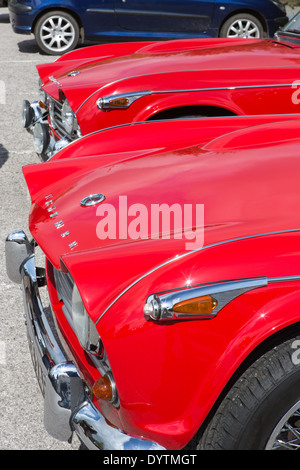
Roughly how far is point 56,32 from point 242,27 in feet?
9.32

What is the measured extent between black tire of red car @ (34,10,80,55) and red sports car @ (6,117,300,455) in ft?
24.8

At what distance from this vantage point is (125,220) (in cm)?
223

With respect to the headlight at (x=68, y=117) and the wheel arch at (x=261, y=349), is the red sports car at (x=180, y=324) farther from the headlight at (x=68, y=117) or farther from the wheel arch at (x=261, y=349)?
the headlight at (x=68, y=117)

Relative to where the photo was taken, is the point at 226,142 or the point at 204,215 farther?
the point at 226,142

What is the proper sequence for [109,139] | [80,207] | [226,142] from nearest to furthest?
1. [80,207]
2. [226,142]
3. [109,139]

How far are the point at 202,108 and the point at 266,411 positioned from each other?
2.64 m

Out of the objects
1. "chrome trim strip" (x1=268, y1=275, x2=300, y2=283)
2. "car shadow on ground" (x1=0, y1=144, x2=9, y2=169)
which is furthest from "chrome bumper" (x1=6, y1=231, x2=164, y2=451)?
"car shadow on ground" (x1=0, y1=144, x2=9, y2=169)

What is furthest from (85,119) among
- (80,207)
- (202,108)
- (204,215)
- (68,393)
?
(68,393)

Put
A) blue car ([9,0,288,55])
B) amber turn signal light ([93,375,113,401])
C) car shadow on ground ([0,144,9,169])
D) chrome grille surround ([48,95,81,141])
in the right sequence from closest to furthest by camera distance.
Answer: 1. amber turn signal light ([93,375,113,401])
2. chrome grille surround ([48,95,81,141])
3. car shadow on ground ([0,144,9,169])
4. blue car ([9,0,288,55])

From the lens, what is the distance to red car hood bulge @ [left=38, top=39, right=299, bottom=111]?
4109 mm

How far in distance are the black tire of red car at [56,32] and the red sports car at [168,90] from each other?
5148mm

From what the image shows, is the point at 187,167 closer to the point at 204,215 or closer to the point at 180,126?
the point at 204,215

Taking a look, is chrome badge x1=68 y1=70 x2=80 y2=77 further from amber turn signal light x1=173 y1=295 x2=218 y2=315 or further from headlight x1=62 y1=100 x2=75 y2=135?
amber turn signal light x1=173 y1=295 x2=218 y2=315

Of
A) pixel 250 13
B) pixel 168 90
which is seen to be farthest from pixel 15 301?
pixel 250 13
